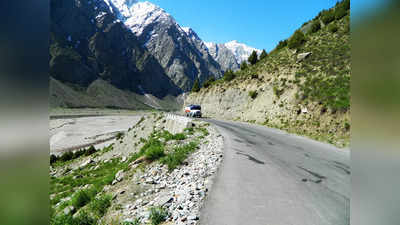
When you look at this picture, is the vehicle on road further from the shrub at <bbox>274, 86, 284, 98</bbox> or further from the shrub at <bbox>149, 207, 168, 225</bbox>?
the shrub at <bbox>149, 207, 168, 225</bbox>

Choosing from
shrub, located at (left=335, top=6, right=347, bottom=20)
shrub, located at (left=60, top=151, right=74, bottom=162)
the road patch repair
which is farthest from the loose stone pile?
shrub, located at (left=335, top=6, right=347, bottom=20)

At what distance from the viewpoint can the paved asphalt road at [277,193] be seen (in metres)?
3.23

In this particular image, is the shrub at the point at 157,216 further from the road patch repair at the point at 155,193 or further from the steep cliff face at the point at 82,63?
the steep cliff face at the point at 82,63

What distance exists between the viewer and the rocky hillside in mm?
14625

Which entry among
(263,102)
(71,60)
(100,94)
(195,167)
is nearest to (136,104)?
(100,94)

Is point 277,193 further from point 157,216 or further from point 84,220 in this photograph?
point 84,220

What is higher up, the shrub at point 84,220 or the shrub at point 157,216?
the shrub at point 157,216

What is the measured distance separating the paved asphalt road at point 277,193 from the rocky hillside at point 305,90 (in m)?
6.97

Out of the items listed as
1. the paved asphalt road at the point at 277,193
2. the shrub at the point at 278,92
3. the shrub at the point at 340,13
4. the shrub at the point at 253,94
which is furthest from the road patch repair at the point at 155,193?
the shrub at the point at 340,13

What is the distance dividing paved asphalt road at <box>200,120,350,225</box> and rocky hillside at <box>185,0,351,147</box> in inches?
274
